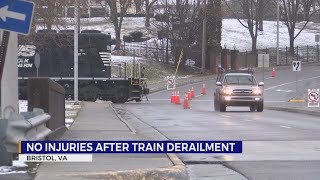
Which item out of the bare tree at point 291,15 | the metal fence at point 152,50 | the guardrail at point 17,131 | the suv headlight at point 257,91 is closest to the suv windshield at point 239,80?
the suv headlight at point 257,91

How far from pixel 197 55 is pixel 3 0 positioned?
61141 millimetres

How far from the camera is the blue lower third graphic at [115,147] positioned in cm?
856

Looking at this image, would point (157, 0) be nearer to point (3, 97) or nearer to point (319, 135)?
point (319, 135)

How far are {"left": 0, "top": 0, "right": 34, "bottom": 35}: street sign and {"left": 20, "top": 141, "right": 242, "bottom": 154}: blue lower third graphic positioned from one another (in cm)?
165

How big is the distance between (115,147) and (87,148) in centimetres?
46

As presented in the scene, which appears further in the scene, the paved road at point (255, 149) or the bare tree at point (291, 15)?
the bare tree at point (291, 15)

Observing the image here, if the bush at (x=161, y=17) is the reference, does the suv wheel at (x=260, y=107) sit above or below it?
below

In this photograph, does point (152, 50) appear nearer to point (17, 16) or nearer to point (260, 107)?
point (260, 107)

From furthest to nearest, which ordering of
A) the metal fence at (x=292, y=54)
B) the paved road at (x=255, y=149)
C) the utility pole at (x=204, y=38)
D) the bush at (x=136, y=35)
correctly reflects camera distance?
the metal fence at (x=292, y=54), the bush at (x=136, y=35), the utility pole at (x=204, y=38), the paved road at (x=255, y=149)

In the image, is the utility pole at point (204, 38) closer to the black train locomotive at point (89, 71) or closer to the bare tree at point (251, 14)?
the bare tree at point (251, 14)

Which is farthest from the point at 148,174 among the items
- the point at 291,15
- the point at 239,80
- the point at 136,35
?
the point at 291,15

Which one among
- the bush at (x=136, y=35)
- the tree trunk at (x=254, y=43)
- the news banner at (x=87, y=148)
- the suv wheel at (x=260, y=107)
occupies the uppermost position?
the bush at (x=136, y=35)

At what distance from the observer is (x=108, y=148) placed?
9078 mm

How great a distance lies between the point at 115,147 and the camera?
904 centimetres
